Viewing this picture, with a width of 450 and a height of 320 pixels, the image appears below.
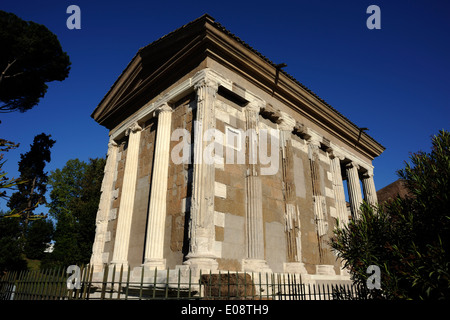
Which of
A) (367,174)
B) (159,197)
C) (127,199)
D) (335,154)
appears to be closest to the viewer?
(159,197)

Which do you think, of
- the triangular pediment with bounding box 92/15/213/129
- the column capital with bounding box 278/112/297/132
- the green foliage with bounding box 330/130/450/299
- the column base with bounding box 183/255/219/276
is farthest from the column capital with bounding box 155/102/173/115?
the green foliage with bounding box 330/130/450/299

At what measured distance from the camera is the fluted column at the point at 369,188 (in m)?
17.9

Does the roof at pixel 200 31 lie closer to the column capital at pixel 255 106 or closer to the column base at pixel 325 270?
the column capital at pixel 255 106

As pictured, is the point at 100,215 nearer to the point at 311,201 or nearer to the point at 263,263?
the point at 263,263

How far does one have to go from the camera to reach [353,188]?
16250mm

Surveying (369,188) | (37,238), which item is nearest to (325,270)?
(369,188)

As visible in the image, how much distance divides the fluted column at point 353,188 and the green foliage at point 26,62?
22107mm

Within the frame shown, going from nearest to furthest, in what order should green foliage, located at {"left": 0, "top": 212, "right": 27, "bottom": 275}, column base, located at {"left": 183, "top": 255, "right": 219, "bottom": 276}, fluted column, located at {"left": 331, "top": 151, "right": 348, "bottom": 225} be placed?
column base, located at {"left": 183, "top": 255, "right": 219, "bottom": 276} < fluted column, located at {"left": 331, "top": 151, "right": 348, "bottom": 225} < green foliage, located at {"left": 0, "top": 212, "right": 27, "bottom": 275}

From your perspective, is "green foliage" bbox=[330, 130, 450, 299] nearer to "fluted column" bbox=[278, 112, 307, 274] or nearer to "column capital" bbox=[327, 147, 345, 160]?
"fluted column" bbox=[278, 112, 307, 274]

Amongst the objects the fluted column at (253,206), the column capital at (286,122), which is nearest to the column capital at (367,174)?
the column capital at (286,122)

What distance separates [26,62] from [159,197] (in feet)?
58.9

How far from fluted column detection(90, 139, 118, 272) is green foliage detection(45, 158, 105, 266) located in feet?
36.5

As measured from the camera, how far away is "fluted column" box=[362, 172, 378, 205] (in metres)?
17.9

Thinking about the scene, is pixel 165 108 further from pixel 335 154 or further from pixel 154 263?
pixel 335 154
